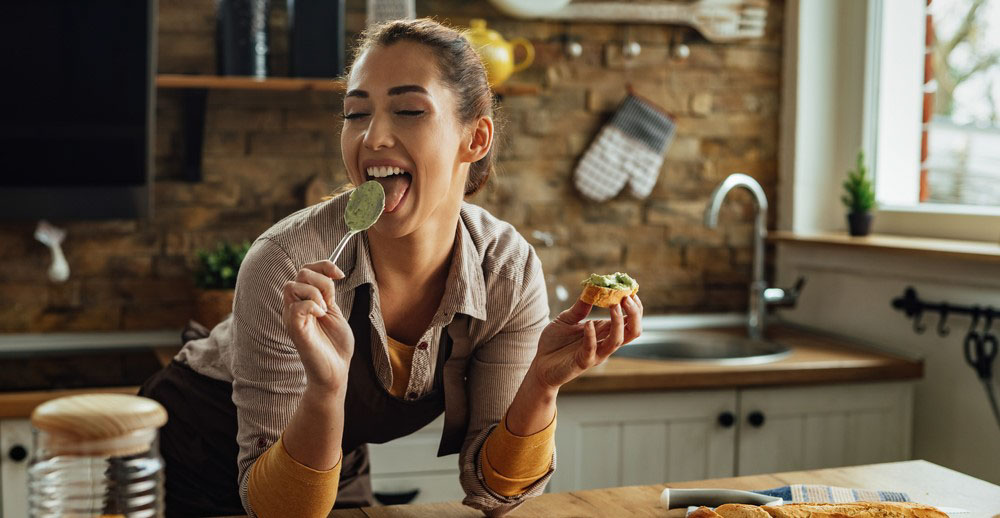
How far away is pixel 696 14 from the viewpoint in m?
3.12

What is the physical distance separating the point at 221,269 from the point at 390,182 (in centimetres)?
126

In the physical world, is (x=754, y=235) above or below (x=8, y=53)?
below

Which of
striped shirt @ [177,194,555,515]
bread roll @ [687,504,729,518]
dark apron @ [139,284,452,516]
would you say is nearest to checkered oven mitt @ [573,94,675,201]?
striped shirt @ [177,194,555,515]

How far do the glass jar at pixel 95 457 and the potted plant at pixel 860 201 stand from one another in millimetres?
2483

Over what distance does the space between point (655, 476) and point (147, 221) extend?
150 cm

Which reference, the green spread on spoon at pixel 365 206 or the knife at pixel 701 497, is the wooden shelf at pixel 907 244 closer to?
the knife at pixel 701 497

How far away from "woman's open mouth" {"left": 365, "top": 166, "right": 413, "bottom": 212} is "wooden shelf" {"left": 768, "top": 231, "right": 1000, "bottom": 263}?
1.56 meters

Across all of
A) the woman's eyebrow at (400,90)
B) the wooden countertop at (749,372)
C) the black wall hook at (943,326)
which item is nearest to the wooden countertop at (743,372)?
the wooden countertop at (749,372)

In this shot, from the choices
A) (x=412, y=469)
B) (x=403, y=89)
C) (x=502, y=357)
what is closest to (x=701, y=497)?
(x=502, y=357)

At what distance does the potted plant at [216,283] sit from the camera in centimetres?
256

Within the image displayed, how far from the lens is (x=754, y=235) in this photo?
3258 millimetres

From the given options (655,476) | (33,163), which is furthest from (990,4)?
(33,163)

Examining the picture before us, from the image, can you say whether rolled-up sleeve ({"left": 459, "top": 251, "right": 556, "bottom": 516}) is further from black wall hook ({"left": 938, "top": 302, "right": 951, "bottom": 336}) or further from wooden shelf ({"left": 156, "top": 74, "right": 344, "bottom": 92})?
black wall hook ({"left": 938, "top": 302, "right": 951, "bottom": 336})

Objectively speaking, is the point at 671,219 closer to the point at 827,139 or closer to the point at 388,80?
the point at 827,139
